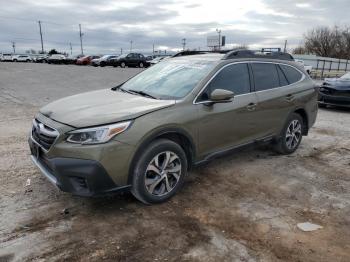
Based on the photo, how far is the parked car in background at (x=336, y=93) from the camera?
36.7 feet

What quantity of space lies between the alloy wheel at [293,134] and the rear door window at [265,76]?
34.2 inches

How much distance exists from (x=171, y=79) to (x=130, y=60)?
3320cm

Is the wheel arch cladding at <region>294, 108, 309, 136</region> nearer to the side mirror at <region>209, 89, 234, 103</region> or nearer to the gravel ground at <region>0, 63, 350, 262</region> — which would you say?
the gravel ground at <region>0, 63, 350, 262</region>

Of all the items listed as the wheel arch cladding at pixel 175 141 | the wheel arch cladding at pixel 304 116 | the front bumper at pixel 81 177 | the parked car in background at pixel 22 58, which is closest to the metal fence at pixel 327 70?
the wheel arch cladding at pixel 304 116

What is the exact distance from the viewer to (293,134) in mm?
6285

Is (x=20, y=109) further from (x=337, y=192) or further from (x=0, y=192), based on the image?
(x=337, y=192)

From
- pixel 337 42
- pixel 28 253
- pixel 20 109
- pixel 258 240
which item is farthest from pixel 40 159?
pixel 337 42

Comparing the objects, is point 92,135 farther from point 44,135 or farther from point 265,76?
point 265,76

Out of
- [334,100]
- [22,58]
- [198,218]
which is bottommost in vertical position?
[198,218]

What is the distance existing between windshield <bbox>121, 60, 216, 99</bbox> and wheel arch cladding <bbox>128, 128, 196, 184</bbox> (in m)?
0.48

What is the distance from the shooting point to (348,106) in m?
11.2

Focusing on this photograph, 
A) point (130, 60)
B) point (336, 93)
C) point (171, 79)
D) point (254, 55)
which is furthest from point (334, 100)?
point (130, 60)

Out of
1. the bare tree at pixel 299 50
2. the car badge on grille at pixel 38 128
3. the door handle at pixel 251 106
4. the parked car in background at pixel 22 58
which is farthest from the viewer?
the bare tree at pixel 299 50

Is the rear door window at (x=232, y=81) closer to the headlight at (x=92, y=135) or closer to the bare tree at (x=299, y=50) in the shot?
the headlight at (x=92, y=135)
